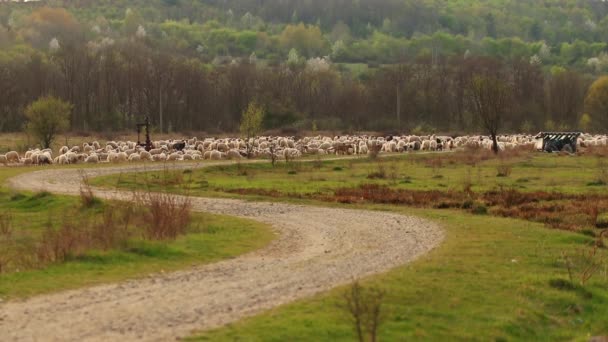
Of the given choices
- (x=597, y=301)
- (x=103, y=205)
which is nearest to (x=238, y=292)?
(x=597, y=301)

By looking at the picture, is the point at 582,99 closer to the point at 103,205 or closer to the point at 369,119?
the point at 369,119

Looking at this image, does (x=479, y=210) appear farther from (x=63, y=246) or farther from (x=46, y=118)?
(x=46, y=118)

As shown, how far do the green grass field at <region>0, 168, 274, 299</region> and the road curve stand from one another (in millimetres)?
473

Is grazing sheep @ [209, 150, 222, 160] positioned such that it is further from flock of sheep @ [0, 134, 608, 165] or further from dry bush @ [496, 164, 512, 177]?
dry bush @ [496, 164, 512, 177]

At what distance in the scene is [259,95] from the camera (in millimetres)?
106062

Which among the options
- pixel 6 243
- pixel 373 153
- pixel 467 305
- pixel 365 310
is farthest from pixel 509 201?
pixel 373 153

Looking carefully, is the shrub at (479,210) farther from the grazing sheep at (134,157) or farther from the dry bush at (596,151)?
the grazing sheep at (134,157)

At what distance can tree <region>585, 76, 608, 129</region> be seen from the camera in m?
87.9

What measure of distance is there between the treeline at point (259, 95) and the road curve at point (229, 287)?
7453 centimetres

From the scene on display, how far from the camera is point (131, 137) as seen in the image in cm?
7900

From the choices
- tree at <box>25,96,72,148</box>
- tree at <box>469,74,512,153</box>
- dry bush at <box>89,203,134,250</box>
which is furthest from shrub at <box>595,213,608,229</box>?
tree at <box>25,96,72,148</box>

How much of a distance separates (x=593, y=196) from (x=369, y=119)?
7735 centimetres

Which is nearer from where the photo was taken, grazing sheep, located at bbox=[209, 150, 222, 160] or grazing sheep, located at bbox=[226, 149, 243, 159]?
grazing sheep, located at bbox=[226, 149, 243, 159]

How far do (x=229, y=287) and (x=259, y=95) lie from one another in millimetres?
93132
